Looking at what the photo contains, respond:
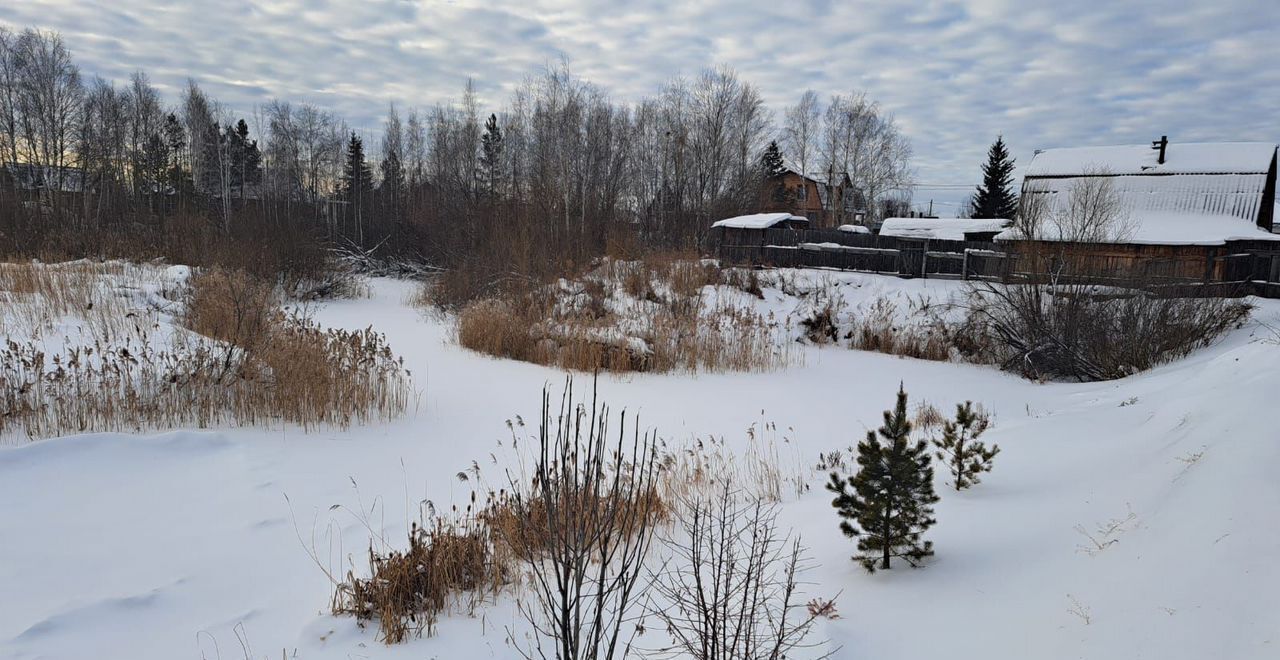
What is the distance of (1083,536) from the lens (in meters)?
2.87

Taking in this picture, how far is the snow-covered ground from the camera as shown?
2.22 metres

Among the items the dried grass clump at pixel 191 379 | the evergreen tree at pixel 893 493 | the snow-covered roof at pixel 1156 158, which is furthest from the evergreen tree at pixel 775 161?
the evergreen tree at pixel 893 493

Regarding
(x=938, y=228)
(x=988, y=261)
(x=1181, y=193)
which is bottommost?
(x=988, y=261)

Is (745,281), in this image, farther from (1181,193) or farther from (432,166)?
(432,166)

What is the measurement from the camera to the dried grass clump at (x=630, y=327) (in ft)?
34.5

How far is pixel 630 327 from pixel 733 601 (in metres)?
8.28

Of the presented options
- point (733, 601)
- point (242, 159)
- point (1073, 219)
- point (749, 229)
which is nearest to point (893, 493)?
point (733, 601)

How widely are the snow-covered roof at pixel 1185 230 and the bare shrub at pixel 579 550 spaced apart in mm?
15109

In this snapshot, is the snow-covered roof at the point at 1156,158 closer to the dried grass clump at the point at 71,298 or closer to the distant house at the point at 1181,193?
the distant house at the point at 1181,193

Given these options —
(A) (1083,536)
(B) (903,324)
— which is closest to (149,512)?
(A) (1083,536)

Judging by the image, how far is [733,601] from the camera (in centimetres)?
311

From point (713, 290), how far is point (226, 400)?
9779 mm

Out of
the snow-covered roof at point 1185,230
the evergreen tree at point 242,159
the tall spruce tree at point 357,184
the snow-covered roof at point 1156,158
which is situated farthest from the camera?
the evergreen tree at point 242,159

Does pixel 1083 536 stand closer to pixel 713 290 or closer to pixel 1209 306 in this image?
pixel 1209 306
